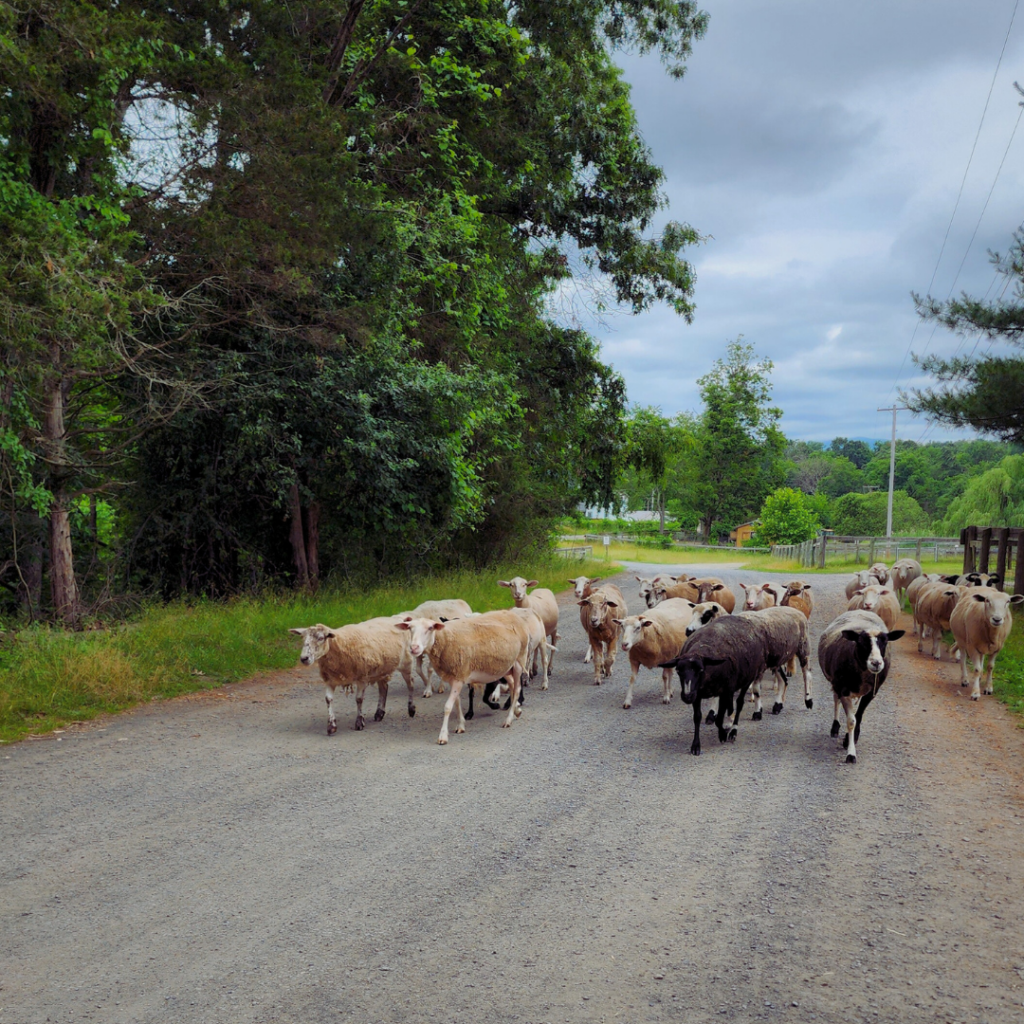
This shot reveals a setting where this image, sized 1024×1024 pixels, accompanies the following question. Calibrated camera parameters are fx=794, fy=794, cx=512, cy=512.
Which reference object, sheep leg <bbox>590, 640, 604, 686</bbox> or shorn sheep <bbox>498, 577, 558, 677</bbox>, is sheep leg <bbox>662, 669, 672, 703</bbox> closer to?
sheep leg <bbox>590, 640, 604, 686</bbox>

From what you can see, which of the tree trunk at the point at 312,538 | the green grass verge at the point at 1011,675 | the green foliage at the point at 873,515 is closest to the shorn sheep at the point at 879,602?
the green grass verge at the point at 1011,675

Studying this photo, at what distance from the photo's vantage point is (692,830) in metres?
5.83

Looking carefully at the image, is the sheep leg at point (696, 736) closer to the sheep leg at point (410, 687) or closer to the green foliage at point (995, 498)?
the sheep leg at point (410, 687)

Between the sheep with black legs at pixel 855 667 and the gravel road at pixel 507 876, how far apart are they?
1.19 feet

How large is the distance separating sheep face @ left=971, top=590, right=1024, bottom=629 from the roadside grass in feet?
31.3

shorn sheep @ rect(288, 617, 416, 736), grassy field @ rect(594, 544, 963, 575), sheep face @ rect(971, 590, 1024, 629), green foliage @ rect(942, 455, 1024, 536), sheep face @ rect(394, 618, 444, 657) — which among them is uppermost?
green foliage @ rect(942, 455, 1024, 536)

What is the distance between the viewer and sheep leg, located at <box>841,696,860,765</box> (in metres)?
7.55

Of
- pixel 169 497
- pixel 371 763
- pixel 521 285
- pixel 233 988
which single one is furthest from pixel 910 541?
pixel 233 988

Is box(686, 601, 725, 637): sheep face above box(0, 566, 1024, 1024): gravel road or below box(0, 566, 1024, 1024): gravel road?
above

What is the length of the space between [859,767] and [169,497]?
13508 millimetres

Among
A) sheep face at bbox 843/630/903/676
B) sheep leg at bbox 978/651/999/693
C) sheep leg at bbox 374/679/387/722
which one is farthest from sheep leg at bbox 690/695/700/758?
sheep leg at bbox 978/651/999/693

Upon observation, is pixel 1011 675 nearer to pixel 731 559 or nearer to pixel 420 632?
pixel 420 632

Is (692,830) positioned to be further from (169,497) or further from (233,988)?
(169,497)

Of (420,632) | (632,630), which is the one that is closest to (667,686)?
(632,630)
